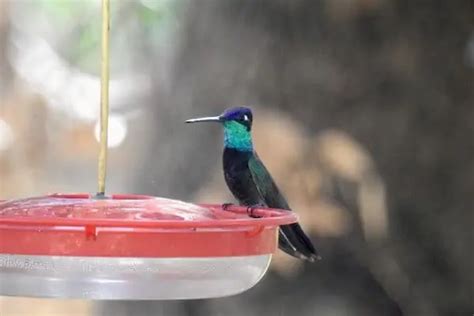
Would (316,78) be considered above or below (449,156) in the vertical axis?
above

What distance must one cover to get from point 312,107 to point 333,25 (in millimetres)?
273

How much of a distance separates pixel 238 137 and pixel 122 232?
3.72 feet

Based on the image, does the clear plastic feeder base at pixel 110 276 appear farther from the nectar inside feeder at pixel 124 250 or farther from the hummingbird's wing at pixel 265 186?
the hummingbird's wing at pixel 265 186

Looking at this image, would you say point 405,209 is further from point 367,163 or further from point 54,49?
point 54,49

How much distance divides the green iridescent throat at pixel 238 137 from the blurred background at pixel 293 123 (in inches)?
26.5

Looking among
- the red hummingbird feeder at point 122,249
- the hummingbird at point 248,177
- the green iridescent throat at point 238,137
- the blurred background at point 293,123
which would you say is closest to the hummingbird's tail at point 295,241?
the hummingbird at point 248,177

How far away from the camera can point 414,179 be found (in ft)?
9.11

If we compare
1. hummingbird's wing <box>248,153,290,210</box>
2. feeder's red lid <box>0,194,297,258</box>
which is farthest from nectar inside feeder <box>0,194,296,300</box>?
hummingbird's wing <box>248,153,290,210</box>

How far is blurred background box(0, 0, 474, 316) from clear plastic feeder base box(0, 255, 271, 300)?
1.66 meters

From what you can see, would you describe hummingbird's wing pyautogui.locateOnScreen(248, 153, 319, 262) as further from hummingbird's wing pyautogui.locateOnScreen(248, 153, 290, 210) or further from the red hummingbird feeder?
the red hummingbird feeder

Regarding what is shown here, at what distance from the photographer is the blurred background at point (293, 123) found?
253cm

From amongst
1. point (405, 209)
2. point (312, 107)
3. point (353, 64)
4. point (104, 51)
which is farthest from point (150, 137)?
point (104, 51)

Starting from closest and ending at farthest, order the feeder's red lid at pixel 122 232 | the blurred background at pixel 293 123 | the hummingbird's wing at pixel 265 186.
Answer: the feeder's red lid at pixel 122 232 → the hummingbird's wing at pixel 265 186 → the blurred background at pixel 293 123

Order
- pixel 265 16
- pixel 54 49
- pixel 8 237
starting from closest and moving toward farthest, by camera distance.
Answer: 1. pixel 8 237
2. pixel 54 49
3. pixel 265 16
